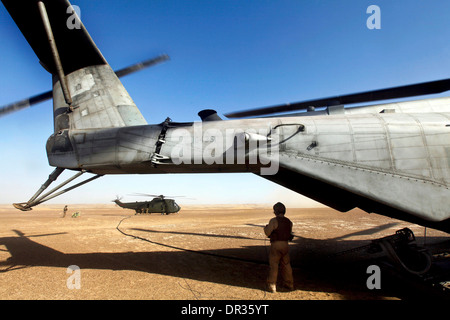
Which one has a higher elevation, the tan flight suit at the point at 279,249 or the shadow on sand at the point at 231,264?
the tan flight suit at the point at 279,249

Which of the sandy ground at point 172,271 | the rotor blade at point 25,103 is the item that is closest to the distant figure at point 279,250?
the sandy ground at point 172,271

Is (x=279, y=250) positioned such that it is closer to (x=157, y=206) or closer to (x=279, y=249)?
(x=279, y=249)

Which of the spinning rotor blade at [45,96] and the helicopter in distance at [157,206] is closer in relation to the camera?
the spinning rotor blade at [45,96]

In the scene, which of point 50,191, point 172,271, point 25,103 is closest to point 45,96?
point 25,103

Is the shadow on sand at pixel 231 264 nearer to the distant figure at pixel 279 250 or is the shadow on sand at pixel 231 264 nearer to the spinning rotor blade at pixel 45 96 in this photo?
the distant figure at pixel 279 250

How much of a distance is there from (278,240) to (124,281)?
356 centimetres

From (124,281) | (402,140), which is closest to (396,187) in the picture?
(402,140)

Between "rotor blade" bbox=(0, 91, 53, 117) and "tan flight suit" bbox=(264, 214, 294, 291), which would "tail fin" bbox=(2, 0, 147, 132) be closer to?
"rotor blade" bbox=(0, 91, 53, 117)

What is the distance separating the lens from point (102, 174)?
5.80 metres

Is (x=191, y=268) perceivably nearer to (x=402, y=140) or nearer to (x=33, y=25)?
(x=402, y=140)

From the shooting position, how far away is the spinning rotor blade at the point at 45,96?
5.75 metres

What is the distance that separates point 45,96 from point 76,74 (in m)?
1.26

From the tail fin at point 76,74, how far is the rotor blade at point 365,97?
3304mm
